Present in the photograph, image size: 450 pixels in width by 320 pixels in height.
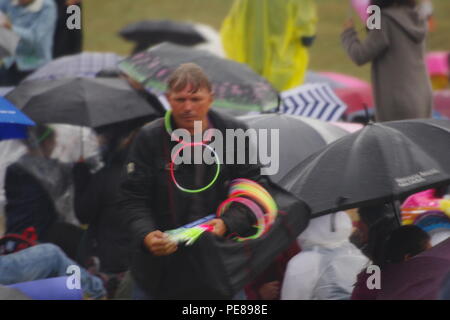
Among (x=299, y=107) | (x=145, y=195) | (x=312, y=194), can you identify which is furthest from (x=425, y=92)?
(x=145, y=195)

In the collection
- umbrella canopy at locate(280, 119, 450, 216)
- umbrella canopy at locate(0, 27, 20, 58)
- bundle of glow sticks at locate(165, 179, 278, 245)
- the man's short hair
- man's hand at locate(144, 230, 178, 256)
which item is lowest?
man's hand at locate(144, 230, 178, 256)

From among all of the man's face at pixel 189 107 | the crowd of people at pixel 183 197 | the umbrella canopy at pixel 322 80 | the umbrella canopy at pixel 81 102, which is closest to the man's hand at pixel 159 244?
the crowd of people at pixel 183 197

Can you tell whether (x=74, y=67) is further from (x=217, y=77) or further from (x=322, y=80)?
(x=322, y=80)

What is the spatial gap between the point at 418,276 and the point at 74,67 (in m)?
3.70

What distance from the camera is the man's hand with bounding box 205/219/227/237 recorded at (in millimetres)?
3961

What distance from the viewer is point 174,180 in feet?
13.5

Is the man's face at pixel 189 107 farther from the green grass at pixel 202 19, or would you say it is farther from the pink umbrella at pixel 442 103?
the green grass at pixel 202 19

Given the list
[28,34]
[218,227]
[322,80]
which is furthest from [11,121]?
[322,80]

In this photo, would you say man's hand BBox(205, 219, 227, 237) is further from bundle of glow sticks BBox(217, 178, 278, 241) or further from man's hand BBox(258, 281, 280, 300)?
man's hand BBox(258, 281, 280, 300)

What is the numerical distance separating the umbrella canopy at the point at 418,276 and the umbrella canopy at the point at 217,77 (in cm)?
211

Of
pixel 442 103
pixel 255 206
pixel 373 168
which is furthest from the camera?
pixel 442 103

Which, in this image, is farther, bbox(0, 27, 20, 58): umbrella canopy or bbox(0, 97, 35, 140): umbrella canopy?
bbox(0, 27, 20, 58): umbrella canopy

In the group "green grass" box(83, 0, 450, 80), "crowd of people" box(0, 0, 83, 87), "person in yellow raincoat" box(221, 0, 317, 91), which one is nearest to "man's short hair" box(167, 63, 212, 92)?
"crowd of people" box(0, 0, 83, 87)

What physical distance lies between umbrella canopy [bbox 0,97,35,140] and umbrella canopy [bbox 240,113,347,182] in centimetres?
124
